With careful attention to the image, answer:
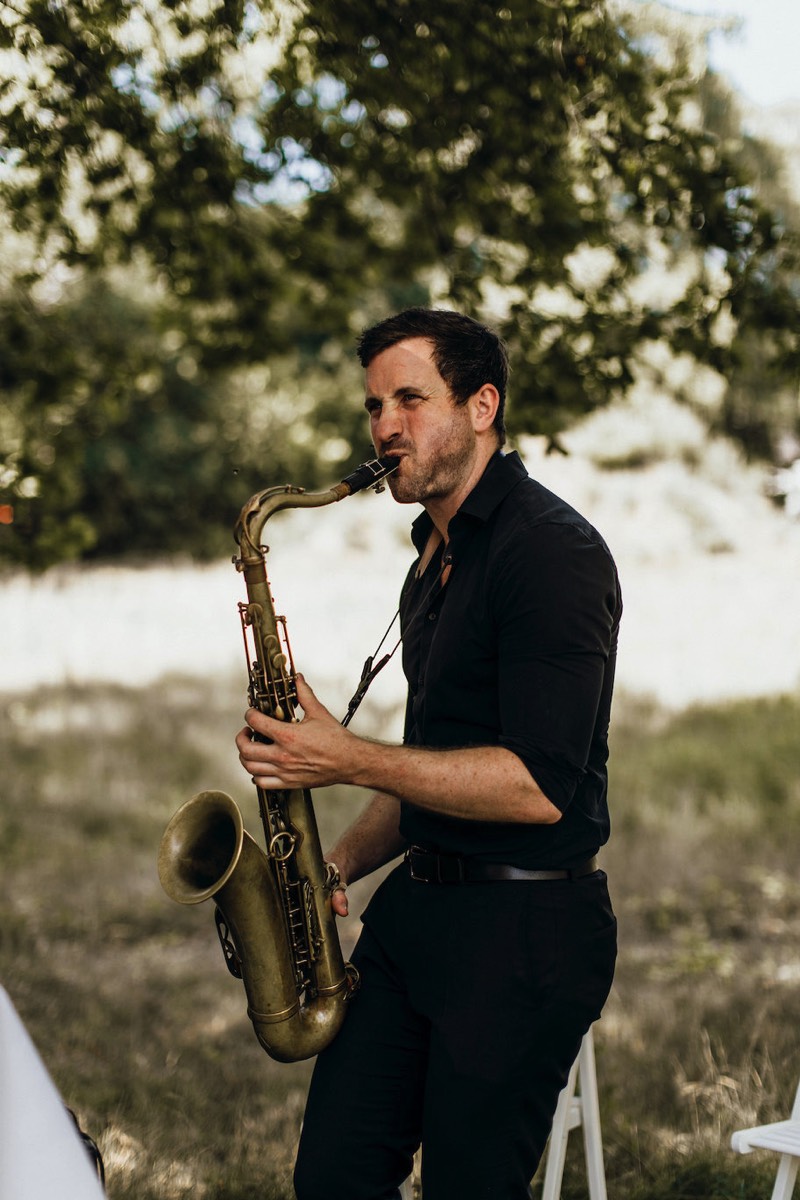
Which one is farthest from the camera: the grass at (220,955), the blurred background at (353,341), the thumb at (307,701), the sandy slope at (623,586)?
the sandy slope at (623,586)

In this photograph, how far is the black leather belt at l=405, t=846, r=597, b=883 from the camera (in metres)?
2.68

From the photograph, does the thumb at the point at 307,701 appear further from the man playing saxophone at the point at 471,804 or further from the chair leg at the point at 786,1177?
the chair leg at the point at 786,1177

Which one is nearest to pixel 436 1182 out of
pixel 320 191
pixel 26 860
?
pixel 320 191

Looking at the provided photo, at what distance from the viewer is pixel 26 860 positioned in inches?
342

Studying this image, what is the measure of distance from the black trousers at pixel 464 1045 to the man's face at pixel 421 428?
918 millimetres

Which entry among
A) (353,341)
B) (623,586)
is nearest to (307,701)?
(353,341)

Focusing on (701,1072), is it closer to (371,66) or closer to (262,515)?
(262,515)

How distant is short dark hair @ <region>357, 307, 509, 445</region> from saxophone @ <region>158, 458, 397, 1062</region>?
25 cm

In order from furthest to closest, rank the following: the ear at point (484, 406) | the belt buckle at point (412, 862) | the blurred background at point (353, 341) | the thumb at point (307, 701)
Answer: the blurred background at point (353, 341), the ear at point (484, 406), the belt buckle at point (412, 862), the thumb at point (307, 701)

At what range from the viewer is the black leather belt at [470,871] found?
8.80ft

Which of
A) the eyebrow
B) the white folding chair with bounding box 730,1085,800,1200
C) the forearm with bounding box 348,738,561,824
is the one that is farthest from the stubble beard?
the white folding chair with bounding box 730,1085,800,1200

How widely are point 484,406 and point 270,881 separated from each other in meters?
1.25

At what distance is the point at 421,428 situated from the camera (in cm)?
288

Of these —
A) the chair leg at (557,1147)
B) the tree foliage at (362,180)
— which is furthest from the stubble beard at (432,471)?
the tree foliage at (362,180)
